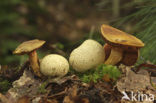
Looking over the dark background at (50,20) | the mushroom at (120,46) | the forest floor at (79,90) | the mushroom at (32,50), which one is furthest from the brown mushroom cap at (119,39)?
the dark background at (50,20)

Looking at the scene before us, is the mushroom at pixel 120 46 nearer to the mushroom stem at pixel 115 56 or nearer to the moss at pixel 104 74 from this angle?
the mushroom stem at pixel 115 56

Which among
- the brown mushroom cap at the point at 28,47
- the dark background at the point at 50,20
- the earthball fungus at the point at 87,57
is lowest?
the dark background at the point at 50,20

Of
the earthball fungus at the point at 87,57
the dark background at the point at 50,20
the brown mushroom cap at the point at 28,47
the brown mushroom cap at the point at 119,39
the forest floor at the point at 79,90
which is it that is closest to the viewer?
the forest floor at the point at 79,90

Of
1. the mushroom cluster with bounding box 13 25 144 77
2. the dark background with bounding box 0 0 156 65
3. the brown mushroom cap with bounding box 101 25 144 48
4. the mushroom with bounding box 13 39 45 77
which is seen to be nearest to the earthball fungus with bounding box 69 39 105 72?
the mushroom cluster with bounding box 13 25 144 77

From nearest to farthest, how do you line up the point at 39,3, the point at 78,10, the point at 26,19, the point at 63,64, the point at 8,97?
1. the point at 8,97
2. the point at 63,64
3. the point at 26,19
4. the point at 39,3
5. the point at 78,10

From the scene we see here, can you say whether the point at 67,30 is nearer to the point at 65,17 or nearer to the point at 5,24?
the point at 65,17

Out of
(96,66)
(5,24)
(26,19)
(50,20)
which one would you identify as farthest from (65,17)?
(96,66)

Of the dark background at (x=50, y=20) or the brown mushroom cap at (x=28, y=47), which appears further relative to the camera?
the dark background at (x=50, y=20)
